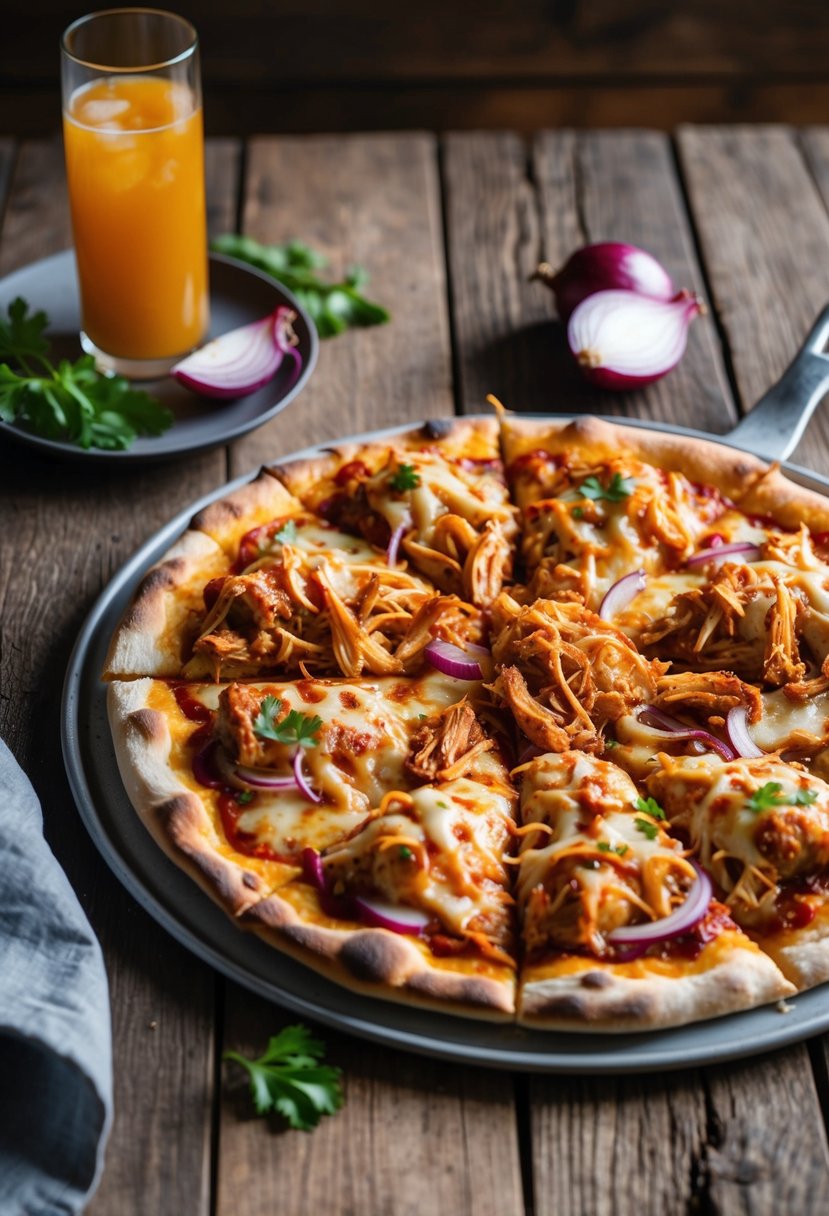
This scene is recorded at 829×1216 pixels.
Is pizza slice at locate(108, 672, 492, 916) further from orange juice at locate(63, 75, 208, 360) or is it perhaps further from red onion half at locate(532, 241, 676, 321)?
red onion half at locate(532, 241, 676, 321)

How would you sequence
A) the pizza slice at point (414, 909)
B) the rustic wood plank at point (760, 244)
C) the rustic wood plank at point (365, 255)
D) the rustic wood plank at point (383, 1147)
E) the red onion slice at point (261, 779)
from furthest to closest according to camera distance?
the rustic wood plank at point (760, 244) → the rustic wood plank at point (365, 255) → the red onion slice at point (261, 779) → the pizza slice at point (414, 909) → the rustic wood plank at point (383, 1147)

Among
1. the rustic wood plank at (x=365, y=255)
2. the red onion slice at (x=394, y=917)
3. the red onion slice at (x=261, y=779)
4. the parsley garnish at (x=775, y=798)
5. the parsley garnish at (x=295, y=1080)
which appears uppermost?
the parsley garnish at (x=775, y=798)

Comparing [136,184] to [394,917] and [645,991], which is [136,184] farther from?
[645,991]

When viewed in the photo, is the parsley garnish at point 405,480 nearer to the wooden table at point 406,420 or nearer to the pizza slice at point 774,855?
the wooden table at point 406,420

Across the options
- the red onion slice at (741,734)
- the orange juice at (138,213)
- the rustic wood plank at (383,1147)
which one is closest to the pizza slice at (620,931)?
the rustic wood plank at (383,1147)

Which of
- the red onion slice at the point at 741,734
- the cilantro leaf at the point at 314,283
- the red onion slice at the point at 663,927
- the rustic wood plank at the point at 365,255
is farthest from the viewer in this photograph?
the cilantro leaf at the point at 314,283

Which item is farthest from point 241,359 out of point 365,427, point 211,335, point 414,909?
point 414,909

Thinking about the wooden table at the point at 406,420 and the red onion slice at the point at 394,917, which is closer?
the wooden table at the point at 406,420
